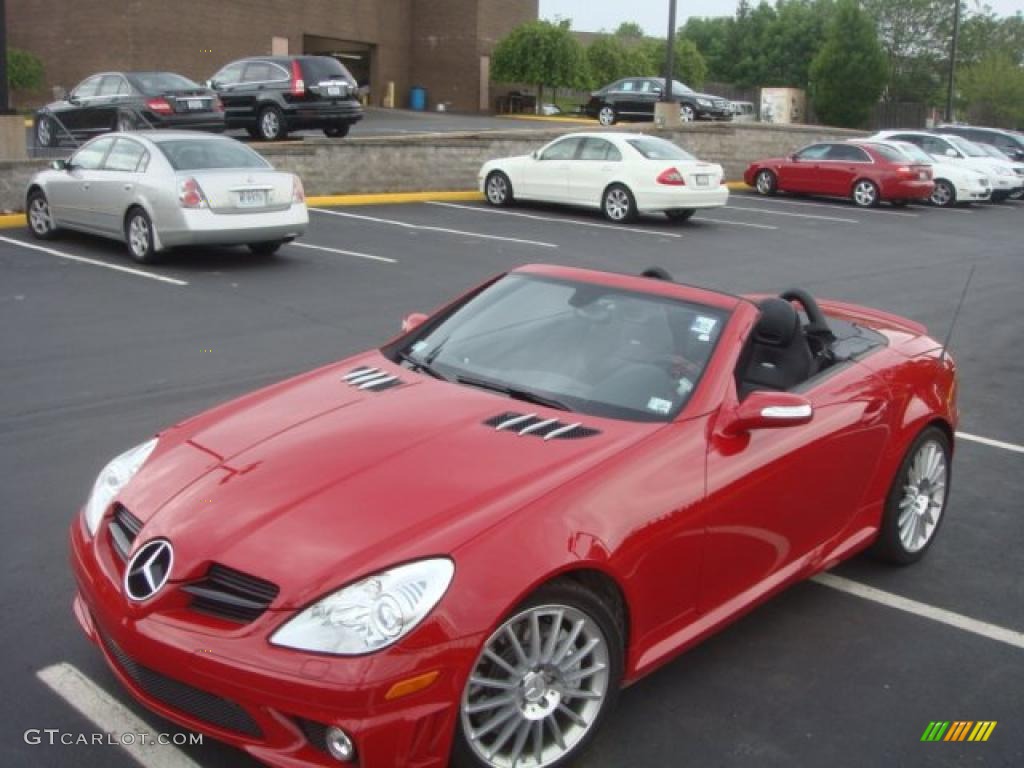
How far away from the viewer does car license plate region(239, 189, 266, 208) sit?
13.0 meters

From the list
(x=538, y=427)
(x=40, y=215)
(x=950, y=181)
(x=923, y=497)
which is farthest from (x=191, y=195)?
(x=950, y=181)

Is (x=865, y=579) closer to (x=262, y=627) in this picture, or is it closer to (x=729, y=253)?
(x=262, y=627)

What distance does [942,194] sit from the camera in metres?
27.4

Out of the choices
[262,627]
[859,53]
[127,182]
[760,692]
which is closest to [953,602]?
[760,692]

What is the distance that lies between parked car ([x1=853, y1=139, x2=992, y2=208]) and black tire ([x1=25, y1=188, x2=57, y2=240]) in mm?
18984

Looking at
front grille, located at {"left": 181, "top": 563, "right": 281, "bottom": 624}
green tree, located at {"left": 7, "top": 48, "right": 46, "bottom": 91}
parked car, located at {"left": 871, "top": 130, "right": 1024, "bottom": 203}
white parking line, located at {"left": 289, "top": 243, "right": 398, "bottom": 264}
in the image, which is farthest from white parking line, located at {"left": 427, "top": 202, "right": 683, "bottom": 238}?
green tree, located at {"left": 7, "top": 48, "right": 46, "bottom": 91}

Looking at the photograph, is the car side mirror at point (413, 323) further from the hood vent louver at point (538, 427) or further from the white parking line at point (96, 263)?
the white parking line at point (96, 263)

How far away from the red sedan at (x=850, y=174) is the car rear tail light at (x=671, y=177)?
7.98 meters

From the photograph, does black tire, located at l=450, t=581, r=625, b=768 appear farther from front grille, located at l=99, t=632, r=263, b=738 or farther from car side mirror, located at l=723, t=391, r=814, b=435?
car side mirror, located at l=723, t=391, r=814, b=435

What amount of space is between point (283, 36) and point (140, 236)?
3425 centimetres

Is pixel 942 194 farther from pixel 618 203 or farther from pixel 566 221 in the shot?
pixel 566 221

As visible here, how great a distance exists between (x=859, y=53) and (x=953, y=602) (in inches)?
2216

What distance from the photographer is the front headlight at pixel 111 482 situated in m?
3.96

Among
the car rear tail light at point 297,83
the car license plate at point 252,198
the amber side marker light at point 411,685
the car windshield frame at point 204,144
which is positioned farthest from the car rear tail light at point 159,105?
the amber side marker light at point 411,685
